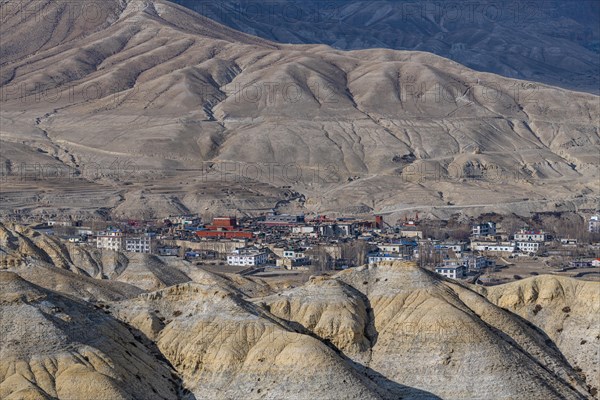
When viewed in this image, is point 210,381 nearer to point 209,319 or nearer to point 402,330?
point 209,319

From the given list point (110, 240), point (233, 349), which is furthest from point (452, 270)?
point (233, 349)

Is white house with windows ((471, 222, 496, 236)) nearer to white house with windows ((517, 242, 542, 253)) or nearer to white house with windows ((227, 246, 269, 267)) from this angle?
white house with windows ((517, 242, 542, 253))

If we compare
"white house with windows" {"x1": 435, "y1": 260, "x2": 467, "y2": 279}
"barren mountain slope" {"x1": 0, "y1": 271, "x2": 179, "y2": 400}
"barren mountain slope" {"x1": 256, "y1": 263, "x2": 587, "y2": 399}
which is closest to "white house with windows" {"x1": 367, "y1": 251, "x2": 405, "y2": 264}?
"white house with windows" {"x1": 435, "y1": 260, "x2": 467, "y2": 279}

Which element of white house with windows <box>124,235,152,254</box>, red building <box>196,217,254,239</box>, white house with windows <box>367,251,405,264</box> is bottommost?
white house with windows <box>367,251,405,264</box>

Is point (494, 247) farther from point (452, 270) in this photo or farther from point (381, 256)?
point (452, 270)

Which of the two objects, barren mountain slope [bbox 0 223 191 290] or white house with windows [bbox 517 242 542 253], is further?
white house with windows [bbox 517 242 542 253]

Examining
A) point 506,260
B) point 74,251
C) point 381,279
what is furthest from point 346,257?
point 381,279

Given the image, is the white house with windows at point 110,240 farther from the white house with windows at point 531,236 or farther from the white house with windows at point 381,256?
the white house with windows at point 531,236
